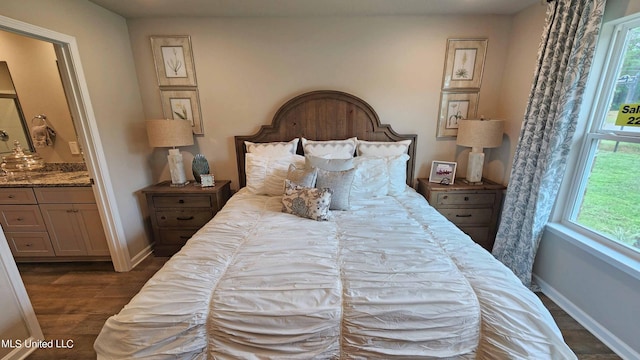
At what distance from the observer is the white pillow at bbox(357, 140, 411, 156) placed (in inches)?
105

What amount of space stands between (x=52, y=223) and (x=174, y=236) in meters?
1.08

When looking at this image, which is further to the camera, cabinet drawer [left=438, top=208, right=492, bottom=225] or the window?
cabinet drawer [left=438, top=208, right=492, bottom=225]

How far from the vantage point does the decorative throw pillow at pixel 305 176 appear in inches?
86.4

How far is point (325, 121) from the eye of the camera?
281cm

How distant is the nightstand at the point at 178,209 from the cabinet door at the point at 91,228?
42 cm

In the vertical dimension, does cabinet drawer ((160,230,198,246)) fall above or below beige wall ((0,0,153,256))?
below

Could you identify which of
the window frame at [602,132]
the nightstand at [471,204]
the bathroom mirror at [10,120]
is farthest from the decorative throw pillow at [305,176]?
the bathroom mirror at [10,120]

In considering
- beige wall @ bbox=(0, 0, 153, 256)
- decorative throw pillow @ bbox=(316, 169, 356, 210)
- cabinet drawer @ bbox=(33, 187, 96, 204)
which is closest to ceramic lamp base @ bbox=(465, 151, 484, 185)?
decorative throw pillow @ bbox=(316, 169, 356, 210)

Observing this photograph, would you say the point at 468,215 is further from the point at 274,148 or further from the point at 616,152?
the point at 274,148

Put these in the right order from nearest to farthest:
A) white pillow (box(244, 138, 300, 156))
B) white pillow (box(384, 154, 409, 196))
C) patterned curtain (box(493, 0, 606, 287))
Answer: patterned curtain (box(493, 0, 606, 287)) < white pillow (box(384, 154, 409, 196)) < white pillow (box(244, 138, 300, 156))

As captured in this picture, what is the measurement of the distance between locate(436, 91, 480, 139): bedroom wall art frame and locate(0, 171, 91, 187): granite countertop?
142 inches

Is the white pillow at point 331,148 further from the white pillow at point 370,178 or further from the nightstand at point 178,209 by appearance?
the nightstand at point 178,209

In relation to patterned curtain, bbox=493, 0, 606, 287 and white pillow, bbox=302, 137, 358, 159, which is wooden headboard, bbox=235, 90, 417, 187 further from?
patterned curtain, bbox=493, 0, 606, 287

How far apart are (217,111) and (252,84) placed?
1.64 ft
